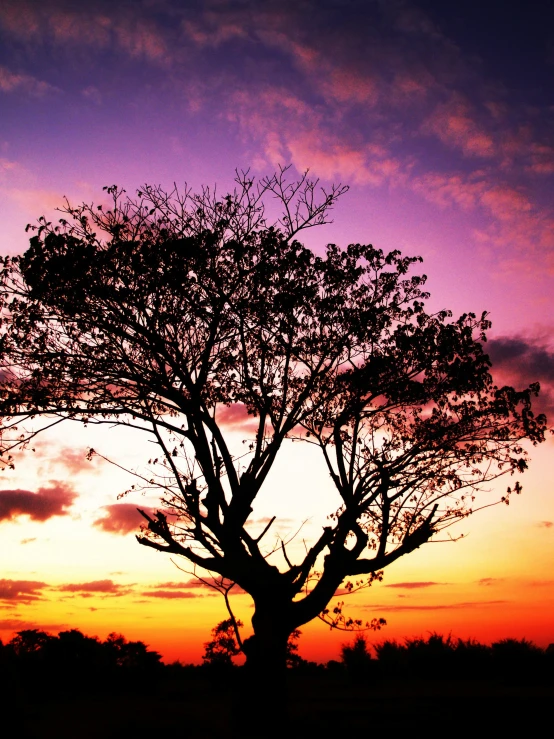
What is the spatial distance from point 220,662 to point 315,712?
19.2 feet

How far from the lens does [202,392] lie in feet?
52.9

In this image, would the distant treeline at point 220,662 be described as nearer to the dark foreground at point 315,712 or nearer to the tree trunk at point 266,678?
the dark foreground at point 315,712

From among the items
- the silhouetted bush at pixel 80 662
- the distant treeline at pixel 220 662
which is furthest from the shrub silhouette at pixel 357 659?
the silhouetted bush at pixel 80 662

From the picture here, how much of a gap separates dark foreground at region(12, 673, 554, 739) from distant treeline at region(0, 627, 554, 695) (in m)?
0.71

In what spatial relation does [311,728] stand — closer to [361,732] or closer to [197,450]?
[361,732]

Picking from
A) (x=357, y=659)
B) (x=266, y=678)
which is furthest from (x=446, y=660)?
(x=266, y=678)

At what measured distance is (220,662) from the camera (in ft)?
65.5

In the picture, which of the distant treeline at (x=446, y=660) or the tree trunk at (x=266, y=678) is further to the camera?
the distant treeline at (x=446, y=660)

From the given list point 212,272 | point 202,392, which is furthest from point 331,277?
point 202,392

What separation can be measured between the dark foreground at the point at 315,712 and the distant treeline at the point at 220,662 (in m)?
0.71

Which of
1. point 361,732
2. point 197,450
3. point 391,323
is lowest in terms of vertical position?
point 361,732

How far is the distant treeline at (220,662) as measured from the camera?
62.5ft

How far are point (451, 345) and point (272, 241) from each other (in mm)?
5212

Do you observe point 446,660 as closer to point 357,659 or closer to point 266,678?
point 357,659
